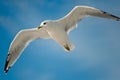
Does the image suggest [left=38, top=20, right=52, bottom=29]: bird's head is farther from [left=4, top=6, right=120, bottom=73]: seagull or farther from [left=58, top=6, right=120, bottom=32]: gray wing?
[left=58, top=6, right=120, bottom=32]: gray wing

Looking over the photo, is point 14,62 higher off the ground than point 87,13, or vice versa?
point 87,13

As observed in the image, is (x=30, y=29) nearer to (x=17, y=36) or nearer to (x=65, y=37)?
(x=17, y=36)

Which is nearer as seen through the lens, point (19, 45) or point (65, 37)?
point (65, 37)

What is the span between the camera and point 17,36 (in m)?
12.6

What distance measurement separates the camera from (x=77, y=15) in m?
12.3

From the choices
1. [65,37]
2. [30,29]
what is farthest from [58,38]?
[30,29]

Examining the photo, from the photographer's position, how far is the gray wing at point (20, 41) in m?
12.6

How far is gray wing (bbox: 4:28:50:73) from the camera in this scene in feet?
41.3

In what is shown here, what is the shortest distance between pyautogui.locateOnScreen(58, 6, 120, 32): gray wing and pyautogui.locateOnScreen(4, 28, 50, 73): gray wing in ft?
2.18

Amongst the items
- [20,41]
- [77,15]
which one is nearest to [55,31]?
[77,15]

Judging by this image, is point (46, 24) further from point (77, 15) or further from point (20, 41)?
point (20, 41)

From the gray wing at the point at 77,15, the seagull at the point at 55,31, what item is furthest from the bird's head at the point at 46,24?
the gray wing at the point at 77,15

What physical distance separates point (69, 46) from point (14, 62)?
1.78 metres

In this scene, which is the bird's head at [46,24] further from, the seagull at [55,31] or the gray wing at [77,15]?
the gray wing at [77,15]
